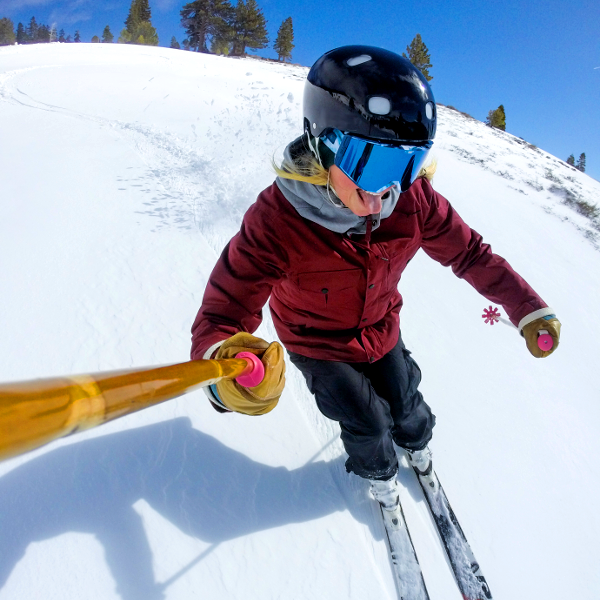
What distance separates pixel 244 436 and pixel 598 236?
783 cm

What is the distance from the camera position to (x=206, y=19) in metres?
33.9

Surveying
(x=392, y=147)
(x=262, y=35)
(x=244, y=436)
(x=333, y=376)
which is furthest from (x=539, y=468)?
(x=262, y=35)

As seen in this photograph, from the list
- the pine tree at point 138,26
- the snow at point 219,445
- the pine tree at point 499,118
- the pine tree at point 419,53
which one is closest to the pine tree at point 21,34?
the pine tree at point 138,26

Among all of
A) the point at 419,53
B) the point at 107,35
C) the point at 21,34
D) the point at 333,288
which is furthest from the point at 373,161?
the point at 21,34

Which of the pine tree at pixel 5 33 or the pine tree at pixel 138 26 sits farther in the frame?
the pine tree at pixel 5 33

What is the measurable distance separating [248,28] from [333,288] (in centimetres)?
4035

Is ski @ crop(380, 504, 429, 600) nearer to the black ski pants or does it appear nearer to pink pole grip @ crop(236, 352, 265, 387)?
the black ski pants

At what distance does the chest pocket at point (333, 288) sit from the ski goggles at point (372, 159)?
37 centimetres

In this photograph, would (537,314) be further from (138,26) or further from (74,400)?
(138,26)

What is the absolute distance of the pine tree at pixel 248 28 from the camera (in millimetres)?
33406

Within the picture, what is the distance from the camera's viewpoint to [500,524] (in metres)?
1.96

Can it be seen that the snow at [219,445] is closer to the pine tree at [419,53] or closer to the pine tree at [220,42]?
the pine tree at [419,53]

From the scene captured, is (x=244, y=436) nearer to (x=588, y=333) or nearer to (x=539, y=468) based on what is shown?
(x=539, y=468)

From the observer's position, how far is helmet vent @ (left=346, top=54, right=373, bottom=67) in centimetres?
141
